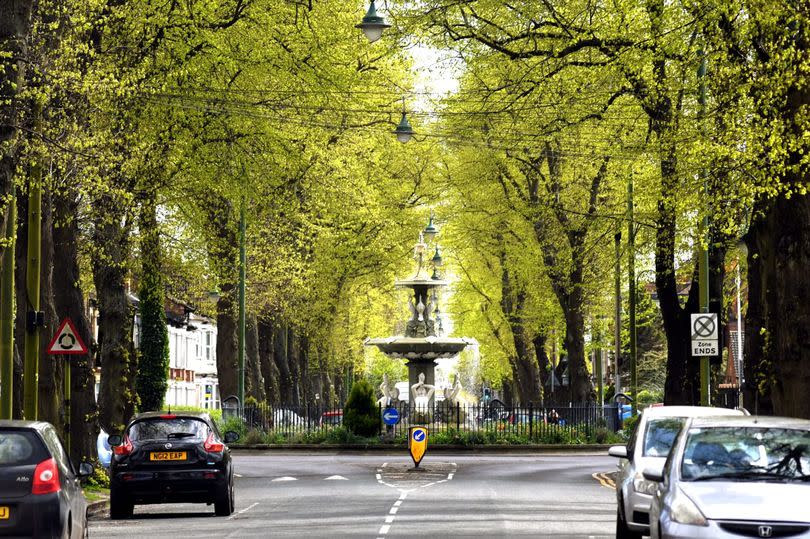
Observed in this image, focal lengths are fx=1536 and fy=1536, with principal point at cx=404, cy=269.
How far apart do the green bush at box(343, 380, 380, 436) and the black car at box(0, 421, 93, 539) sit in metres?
32.7

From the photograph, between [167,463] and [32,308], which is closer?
[167,463]

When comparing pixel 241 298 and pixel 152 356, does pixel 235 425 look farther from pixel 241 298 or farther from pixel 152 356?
pixel 152 356

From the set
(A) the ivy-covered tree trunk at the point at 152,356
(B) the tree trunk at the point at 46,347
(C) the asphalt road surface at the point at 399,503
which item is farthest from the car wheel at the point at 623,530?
(A) the ivy-covered tree trunk at the point at 152,356

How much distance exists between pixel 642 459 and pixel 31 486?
23.9 ft

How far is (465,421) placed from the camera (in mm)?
50688

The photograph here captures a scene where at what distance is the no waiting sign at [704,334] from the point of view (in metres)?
28.8

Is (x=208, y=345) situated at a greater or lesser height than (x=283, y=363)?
greater

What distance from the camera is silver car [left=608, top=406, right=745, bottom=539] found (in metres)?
17.3

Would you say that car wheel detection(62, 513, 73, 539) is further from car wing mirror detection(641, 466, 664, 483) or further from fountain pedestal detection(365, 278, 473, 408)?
fountain pedestal detection(365, 278, 473, 408)

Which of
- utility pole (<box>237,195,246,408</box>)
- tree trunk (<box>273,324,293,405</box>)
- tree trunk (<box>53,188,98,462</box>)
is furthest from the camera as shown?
tree trunk (<box>273,324,293,405</box>)

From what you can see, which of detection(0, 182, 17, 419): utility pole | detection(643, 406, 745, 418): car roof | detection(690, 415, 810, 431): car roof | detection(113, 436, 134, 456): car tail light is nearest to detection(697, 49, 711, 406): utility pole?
detection(643, 406, 745, 418): car roof

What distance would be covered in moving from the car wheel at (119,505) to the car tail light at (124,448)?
57 cm

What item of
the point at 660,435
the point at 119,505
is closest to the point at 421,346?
the point at 119,505

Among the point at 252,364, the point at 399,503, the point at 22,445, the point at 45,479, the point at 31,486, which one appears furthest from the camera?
the point at 252,364
